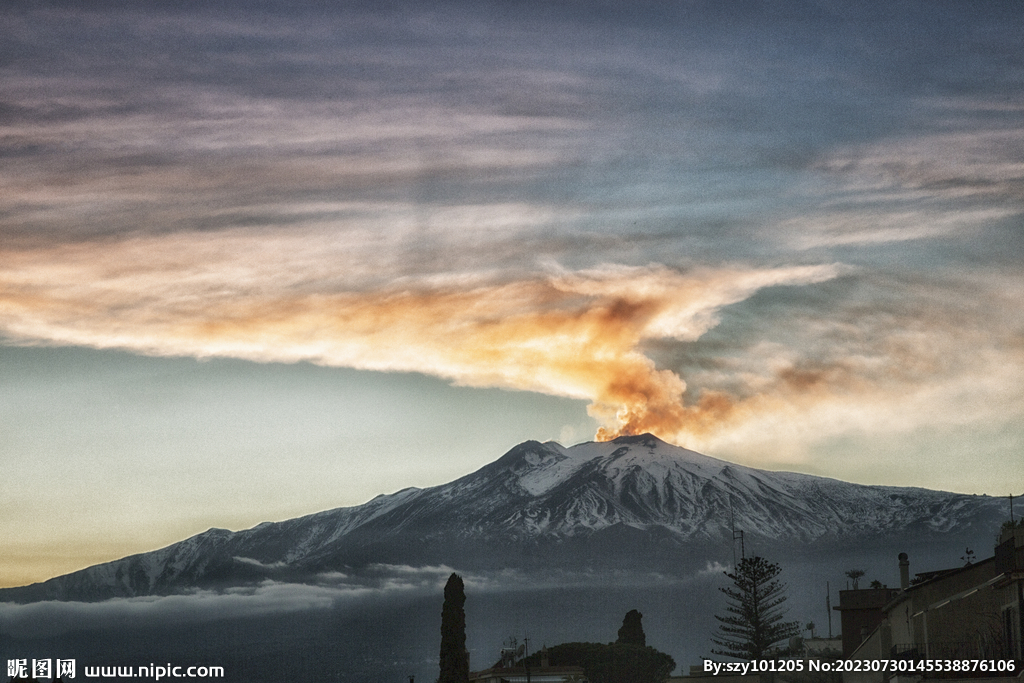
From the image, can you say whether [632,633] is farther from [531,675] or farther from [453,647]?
[453,647]

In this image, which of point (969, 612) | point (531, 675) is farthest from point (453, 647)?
point (969, 612)

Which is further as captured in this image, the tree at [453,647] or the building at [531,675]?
the tree at [453,647]

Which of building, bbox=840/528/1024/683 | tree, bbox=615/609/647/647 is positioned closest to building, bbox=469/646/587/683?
tree, bbox=615/609/647/647

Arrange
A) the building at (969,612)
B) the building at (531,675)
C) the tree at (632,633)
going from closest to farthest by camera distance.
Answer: the building at (969,612), the building at (531,675), the tree at (632,633)

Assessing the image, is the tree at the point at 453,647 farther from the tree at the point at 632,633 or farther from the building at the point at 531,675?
the tree at the point at 632,633

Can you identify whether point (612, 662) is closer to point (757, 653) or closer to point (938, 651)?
point (757, 653)

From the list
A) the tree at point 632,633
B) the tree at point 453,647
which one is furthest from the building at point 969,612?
the tree at point 632,633

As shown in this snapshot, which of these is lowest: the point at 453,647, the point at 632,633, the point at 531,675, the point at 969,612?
the point at 531,675

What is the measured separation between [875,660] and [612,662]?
2351 inches

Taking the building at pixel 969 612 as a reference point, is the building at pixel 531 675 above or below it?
below

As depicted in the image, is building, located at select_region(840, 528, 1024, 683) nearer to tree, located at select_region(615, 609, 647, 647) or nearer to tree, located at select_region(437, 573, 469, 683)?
tree, located at select_region(437, 573, 469, 683)

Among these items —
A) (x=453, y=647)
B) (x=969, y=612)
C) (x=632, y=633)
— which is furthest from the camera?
(x=632, y=633)

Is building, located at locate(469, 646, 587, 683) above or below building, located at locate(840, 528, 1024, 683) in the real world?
below

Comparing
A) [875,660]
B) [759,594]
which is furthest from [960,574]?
[759,594]
